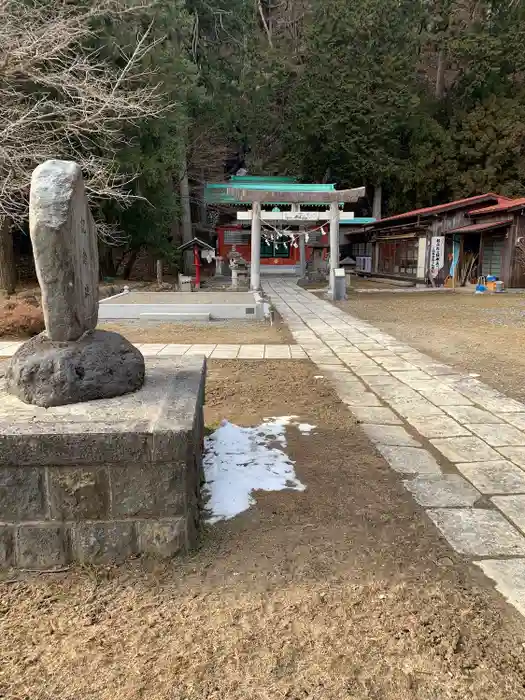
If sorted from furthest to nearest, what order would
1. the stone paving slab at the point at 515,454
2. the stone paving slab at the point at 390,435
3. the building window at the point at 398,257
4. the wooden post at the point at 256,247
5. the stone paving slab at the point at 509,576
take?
the building window at the point at 398,257 → the wooden post at the point at 256,247 → the stone paving slab at the point at 390,435 → the stone paving slab at the point at 515,454 → the stone paving slab at the point at 509,576

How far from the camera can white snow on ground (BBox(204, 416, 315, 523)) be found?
310 centimetres

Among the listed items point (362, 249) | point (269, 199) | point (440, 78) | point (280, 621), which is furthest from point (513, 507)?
point (440, 78)

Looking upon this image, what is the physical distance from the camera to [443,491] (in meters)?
3.22

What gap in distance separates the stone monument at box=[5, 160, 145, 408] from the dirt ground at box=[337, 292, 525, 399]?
172 inches

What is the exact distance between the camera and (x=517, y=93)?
26156mm

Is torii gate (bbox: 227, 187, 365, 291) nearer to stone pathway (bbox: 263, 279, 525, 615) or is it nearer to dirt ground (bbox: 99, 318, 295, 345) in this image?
dirt ground (bbox: 99, 318, 295, 345)

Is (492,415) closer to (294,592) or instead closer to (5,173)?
(294,592)

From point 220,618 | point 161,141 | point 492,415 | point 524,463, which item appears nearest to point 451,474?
point 524,463

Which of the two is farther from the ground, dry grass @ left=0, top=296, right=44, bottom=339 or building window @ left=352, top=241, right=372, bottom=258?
building window @ left=352, top=241, right=372, bottom=258

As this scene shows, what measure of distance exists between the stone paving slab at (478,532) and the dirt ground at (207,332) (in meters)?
5.84

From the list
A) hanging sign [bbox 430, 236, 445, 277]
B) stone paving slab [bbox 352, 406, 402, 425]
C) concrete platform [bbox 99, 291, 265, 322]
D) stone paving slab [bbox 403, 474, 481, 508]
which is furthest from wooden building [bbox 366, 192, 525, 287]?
stone paving slab [bbox 403, 474, 481, 508]

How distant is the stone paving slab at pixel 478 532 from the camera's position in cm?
259

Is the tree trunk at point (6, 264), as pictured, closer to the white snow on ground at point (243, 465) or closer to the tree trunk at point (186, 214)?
the tree trunk at point (186, 214)

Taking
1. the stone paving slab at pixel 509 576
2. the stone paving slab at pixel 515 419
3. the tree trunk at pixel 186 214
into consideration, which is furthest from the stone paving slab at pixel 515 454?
the tree trunk at pixel 186 214
